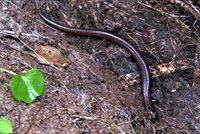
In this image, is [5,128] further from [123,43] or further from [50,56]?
[123,43]

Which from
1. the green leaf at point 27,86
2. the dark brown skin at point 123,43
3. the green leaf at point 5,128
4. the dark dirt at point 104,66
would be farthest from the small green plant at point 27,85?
the dark brown skin at point 123,43

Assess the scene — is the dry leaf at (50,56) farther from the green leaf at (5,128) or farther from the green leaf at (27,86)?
the green leaf at (5,128)

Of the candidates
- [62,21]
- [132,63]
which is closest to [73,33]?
[62,21]

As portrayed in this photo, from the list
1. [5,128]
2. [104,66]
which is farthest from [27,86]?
[104,66]

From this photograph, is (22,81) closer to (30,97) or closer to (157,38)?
(30,97)

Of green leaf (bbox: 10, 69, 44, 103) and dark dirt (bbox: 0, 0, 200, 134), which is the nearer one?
green leaf (bbox: 10, 69, 44, 103)

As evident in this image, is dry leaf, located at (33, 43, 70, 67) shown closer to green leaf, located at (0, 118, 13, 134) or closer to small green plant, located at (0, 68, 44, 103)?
small green plant, located at (0, 68, 44, 103)

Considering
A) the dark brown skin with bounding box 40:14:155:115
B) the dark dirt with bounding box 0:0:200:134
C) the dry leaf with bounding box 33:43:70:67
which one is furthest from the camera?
the dark brown skin with bounding box 40:14:155:115

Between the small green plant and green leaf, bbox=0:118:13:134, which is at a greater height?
the small green plant

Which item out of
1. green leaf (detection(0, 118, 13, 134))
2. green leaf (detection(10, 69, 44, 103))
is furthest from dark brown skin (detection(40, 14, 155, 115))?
green leaf (detection(0, 118, 13, 134))
